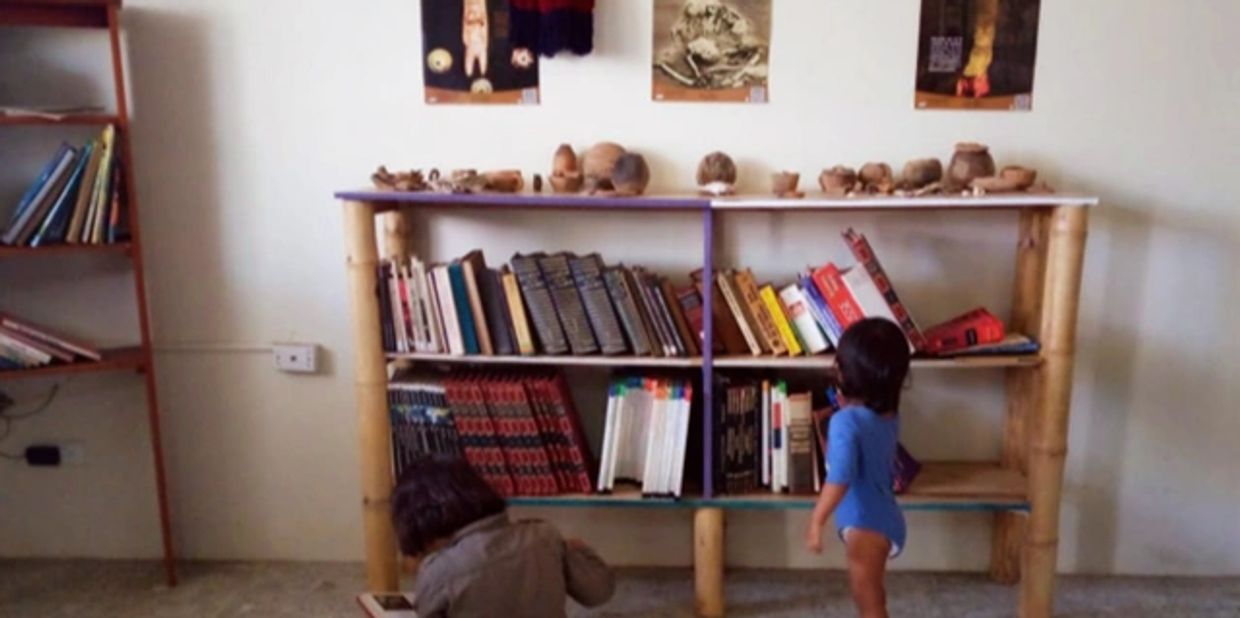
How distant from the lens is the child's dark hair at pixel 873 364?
6.41 feet

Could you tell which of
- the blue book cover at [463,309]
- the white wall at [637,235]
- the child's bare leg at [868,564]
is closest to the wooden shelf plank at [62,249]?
the white wall at [637,235]

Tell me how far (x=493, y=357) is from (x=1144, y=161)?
5.91 feet

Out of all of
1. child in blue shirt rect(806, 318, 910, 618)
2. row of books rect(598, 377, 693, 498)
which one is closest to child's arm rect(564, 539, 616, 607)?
child in blue shirt rect(806, 318, 910, 618)

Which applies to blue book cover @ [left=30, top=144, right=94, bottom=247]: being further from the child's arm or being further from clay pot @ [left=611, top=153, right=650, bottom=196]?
the child's arm

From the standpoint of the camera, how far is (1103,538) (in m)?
2.70

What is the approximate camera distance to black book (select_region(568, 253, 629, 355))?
2.34 m

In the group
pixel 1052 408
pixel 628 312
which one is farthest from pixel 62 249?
pixel 1052 408

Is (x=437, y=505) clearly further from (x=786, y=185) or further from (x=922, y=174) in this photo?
(x=922, y=174)

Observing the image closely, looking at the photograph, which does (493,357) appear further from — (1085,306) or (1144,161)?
(1144,161)

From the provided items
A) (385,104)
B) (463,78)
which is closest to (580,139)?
(463,78)

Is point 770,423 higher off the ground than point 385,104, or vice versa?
point 385,104

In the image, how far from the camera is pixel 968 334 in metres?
2.37

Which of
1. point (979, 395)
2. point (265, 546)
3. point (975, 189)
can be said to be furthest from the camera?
point (265, 546)

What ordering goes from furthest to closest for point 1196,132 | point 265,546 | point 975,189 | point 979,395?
1. point 265,546
2. point 979,395
3. point 1196,132
4. point 975,189
